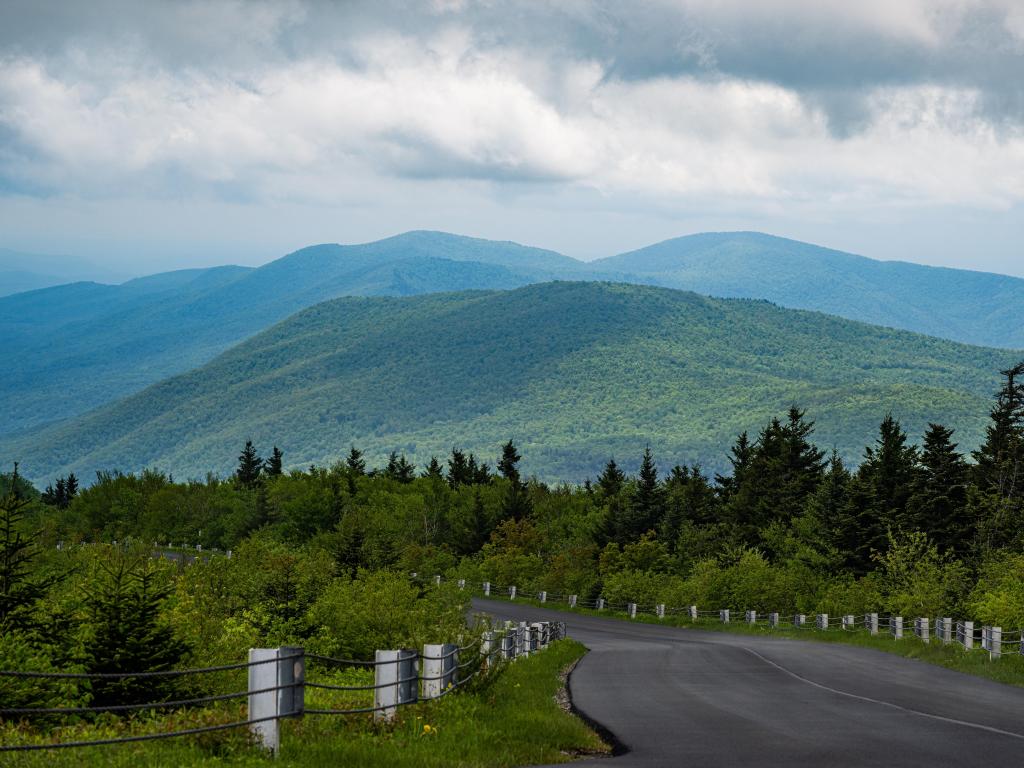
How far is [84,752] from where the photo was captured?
12273 millimetres

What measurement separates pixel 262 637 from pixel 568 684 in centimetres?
863

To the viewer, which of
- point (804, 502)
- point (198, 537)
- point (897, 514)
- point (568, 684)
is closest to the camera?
point (568, 684)

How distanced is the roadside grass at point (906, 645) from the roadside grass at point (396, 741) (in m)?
14.3

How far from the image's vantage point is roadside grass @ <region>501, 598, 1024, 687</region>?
2981 centimetres

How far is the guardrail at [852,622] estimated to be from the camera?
3444cm

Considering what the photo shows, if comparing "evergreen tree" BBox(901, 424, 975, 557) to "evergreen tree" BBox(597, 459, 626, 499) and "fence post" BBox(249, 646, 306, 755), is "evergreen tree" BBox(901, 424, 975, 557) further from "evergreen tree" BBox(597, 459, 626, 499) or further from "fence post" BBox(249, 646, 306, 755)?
"fence post" BBox(249, 646, 306, 755)

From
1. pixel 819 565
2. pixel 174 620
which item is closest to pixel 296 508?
pixel 819 565

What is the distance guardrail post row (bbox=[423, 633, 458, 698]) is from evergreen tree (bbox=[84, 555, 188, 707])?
3283 millimetres

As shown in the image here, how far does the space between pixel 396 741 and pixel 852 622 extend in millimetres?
40375

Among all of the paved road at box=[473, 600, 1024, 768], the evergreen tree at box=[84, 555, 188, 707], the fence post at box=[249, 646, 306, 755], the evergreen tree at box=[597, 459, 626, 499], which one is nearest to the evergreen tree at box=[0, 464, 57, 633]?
the evergreen tree at box=[84, 555, 188, 707]

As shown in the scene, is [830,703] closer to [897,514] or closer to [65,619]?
[65,619]

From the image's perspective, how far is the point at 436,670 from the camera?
57.2 feet

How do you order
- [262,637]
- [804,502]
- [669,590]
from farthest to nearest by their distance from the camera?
[804,502], [669,590], [262,637]

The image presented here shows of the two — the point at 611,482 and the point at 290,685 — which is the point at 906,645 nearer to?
the point at 290,685
